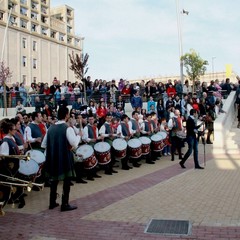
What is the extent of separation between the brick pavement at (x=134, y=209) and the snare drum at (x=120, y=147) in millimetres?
924

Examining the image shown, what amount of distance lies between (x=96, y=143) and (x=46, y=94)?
1147 cm

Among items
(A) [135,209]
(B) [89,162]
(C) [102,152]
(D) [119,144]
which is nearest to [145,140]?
(D) [119,144]

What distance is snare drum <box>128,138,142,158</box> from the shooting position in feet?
40.1

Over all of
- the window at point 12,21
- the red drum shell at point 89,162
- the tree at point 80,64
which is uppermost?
the window at point 12,21

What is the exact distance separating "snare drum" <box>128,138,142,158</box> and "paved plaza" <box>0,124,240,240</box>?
1216mm

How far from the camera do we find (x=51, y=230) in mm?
5949

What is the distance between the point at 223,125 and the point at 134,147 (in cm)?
760

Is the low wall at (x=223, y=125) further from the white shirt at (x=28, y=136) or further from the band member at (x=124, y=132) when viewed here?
the white shirt at (x=28, y=136)

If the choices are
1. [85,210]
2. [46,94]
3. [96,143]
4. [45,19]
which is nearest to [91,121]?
[96,143]

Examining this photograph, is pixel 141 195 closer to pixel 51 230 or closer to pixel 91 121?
pixel 51 230

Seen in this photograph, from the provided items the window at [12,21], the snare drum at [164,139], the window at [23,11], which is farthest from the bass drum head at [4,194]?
the window at [23,11]

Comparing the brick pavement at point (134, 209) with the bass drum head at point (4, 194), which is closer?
the brick pavement at point (134, 209)

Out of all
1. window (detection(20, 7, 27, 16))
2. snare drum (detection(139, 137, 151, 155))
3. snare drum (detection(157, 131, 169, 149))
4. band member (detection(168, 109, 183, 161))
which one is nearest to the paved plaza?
snare drum (detection(139, 137, 151, 155))

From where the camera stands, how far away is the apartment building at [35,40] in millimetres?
60562
